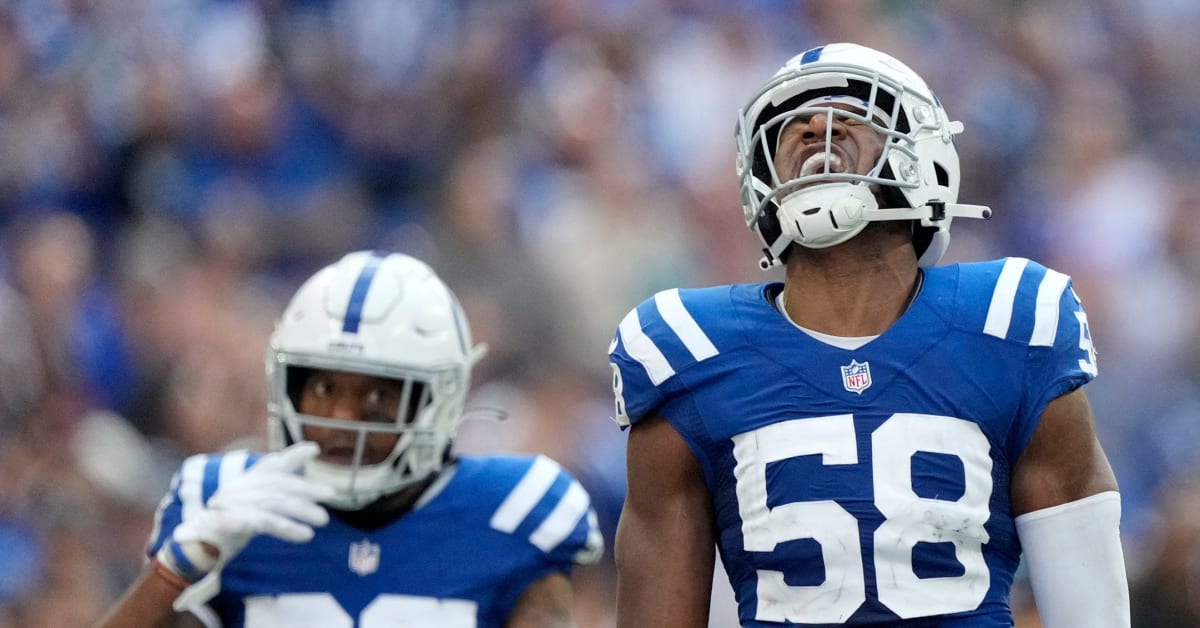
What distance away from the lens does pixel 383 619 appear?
9.89 ft

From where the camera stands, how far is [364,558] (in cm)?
306

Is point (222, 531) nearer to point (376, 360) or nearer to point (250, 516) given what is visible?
point (250, 516)

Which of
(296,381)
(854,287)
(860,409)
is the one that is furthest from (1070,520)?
(296,381)

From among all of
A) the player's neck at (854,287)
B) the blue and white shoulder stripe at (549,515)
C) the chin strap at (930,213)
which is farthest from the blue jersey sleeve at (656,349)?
the blue and white shoulder stripe at (549,515)

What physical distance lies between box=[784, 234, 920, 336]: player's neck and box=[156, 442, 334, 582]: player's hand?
0.98 metres

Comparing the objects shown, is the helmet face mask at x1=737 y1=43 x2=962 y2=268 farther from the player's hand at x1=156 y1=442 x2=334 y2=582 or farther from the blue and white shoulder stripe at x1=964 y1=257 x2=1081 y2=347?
the player's hand at x1=156 y1=442 x2=334 y2=582

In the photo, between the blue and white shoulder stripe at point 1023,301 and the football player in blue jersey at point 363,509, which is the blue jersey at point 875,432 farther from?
the football player in blue jersey at point 363,509

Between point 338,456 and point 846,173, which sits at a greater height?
point 846,173

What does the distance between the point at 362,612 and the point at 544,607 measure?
1.06ft

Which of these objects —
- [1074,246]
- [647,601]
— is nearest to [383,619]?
[647,601]

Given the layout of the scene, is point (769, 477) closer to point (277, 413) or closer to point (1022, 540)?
point (1022, 540)

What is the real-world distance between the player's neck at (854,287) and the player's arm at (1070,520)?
26cm

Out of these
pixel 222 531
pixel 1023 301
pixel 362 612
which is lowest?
pixel 362 612

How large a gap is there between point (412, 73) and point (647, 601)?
4.63 meters
